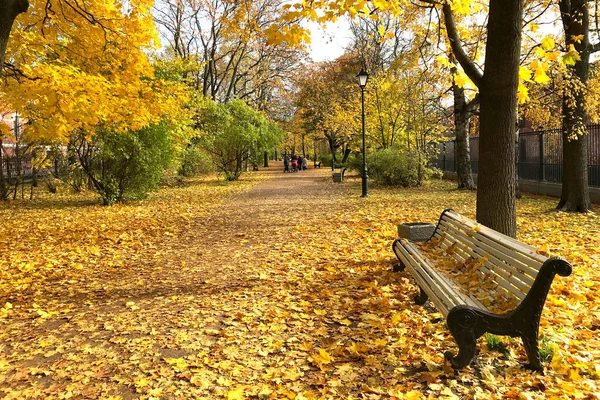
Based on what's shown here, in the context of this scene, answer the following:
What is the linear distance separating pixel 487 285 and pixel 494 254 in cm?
28

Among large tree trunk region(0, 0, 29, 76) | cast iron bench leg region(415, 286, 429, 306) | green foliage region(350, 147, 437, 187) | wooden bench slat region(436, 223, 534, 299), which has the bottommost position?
cast iron bench leg region(415, 286, 429, 306)

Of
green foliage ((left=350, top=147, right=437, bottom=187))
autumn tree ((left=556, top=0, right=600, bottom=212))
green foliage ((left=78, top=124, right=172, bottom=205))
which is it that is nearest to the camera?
autumn tree ((left=556, top=0, right=600, bottom=212))

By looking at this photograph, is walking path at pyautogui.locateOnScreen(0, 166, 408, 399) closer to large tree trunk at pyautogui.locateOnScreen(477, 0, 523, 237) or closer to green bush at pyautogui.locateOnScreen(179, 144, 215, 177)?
large tree trunk at pyautogui.locateOnScreen(477, 0, 523, 237)

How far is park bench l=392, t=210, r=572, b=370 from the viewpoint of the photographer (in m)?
3.03

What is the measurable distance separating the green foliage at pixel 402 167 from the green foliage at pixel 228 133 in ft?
28.5

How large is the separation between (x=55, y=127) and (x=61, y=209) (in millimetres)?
4815

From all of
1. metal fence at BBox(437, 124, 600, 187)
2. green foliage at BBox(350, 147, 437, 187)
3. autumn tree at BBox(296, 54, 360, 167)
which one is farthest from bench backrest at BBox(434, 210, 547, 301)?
autumn tree at BBox(296, 54, 360, 167)

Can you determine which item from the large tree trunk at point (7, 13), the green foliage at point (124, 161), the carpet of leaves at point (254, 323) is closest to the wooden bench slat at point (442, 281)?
the carpet of leaves at point (254, 323)

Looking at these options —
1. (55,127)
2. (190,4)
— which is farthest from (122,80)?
(190,4)

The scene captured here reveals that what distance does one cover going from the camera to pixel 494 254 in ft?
12.5

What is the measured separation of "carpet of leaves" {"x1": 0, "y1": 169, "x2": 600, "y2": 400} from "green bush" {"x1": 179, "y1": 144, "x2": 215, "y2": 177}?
16.2 m

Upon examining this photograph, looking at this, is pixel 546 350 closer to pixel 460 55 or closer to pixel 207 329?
pixel 207 329

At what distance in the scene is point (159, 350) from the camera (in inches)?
147

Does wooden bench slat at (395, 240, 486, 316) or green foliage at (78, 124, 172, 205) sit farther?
green foliage at (78, 124, 172, 205)
